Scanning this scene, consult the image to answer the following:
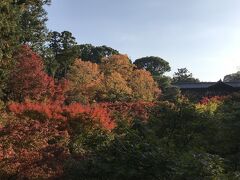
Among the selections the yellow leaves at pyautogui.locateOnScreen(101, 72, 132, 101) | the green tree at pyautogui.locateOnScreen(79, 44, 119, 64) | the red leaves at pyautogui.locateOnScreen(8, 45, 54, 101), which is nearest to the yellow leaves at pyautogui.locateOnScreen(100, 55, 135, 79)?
the yellow leaves at pyautogui.locateOnScreen(101, 72, 132, 101)

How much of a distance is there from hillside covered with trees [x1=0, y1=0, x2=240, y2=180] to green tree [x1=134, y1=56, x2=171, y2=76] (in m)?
51.4

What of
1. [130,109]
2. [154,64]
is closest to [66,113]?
[130,109]

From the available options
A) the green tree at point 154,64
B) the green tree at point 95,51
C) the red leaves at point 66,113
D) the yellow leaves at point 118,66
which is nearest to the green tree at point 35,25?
the yellow leaves at point 118,66

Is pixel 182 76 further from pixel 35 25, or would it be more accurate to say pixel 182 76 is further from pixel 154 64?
pixel 35 25

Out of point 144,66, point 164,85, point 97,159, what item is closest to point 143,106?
point 97,159

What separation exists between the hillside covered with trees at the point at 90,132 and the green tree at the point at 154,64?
51409 mm

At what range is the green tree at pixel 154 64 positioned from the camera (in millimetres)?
92144

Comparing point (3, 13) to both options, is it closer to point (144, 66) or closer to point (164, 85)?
point (164, 85)

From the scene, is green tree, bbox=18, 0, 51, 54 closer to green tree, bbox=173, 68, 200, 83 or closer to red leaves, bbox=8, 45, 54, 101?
red leaves, bbox=8, 45, 54, 101

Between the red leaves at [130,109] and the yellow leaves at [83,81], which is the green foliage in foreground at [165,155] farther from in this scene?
the yellow leaves at [83,81]

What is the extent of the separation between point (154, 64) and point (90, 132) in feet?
255

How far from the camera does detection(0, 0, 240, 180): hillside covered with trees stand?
28.0 ft

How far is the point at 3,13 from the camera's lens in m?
27.4

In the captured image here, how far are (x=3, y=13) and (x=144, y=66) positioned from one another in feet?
219
